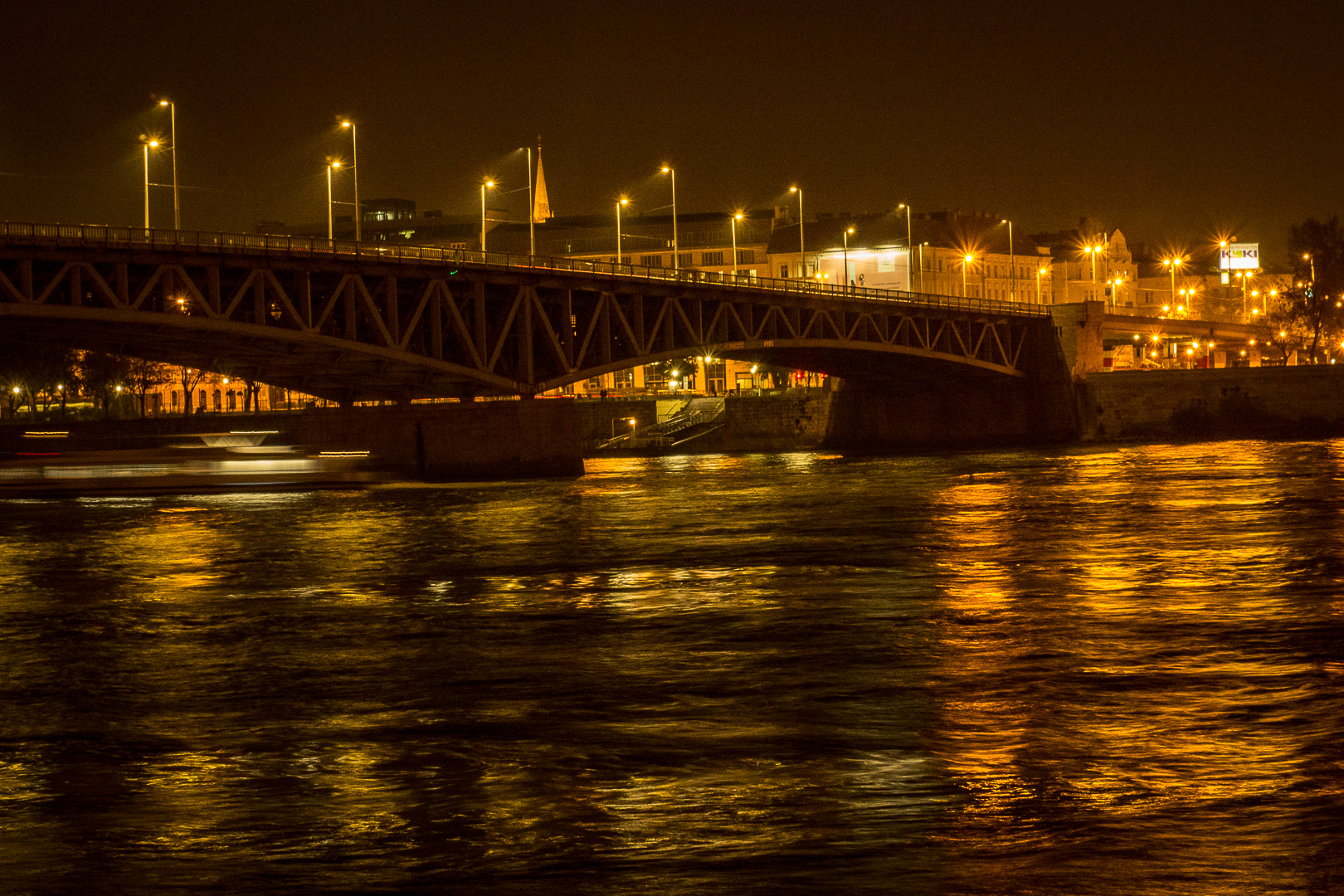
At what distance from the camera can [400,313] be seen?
227ft

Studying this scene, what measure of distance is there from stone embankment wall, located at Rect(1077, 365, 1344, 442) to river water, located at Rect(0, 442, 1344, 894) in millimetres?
64085

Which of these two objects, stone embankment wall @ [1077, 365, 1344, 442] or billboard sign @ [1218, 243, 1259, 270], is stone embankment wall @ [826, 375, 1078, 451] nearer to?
stone embankment wall @ [1077, 365, 1344, 442]

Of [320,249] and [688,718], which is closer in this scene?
[688,718]

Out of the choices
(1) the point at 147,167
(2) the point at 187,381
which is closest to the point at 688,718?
(1) the point at 147,167

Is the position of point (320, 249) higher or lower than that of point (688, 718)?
higher

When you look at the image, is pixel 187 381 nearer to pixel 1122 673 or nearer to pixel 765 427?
pixel 765 427

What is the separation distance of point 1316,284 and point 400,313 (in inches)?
3030

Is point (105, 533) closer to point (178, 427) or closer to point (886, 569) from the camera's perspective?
point (886, 569)

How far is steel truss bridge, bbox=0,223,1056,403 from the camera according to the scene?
5556 centimetres

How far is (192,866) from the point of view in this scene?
10.6 metres

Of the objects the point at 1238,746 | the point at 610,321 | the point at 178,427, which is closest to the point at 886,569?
the point at 1238,746

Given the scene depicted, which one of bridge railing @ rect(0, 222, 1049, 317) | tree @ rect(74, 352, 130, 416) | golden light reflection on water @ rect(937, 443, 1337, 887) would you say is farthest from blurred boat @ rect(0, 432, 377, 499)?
tree @ rect(74, 352, 130, 416)

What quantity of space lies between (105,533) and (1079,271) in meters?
Answer: 145

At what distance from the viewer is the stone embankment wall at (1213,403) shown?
96.0 m
